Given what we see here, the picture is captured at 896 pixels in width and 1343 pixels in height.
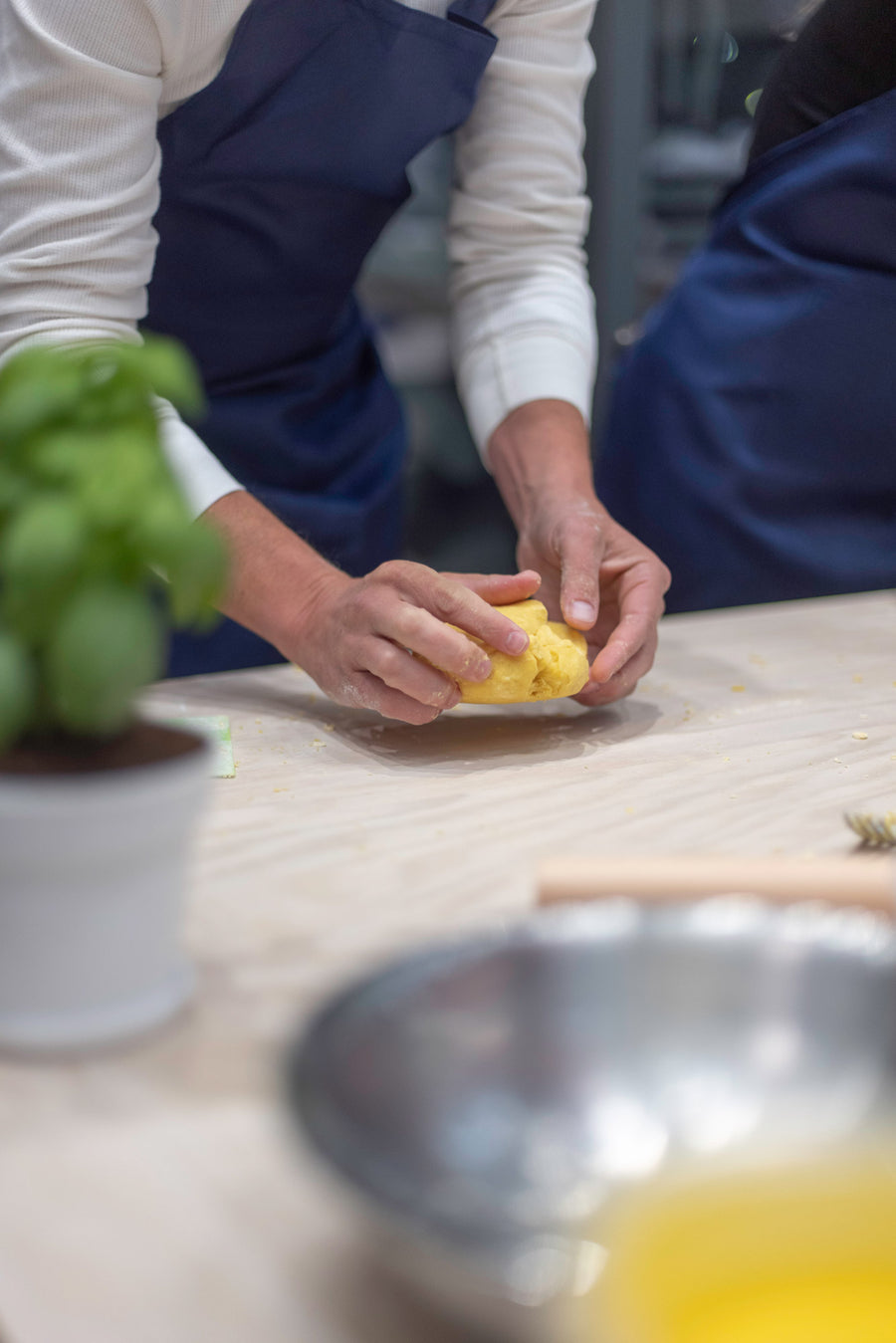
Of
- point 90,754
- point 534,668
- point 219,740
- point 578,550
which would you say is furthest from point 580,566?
point 90,754

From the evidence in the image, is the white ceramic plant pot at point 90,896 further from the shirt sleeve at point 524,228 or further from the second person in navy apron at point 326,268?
the shirt sleeve at point 524,228

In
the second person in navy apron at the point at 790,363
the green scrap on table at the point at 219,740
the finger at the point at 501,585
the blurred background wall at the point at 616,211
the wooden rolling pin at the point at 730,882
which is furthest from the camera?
the blurred background wall at the point at 616,211

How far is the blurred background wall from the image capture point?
251 cm

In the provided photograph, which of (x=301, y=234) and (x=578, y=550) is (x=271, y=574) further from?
(x=301, y=234)

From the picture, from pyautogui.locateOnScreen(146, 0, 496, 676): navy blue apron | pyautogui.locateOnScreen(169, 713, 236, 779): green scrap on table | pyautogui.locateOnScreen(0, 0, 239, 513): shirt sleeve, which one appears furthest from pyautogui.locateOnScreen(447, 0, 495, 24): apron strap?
pyautogui.locateOnScreen(169, 713, 236, 779): green scrap on table

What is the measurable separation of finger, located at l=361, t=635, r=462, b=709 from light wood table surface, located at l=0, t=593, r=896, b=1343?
5 centimetres

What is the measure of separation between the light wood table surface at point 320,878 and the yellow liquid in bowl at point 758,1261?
70 mm

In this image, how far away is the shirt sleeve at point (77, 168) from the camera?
3.23 ft

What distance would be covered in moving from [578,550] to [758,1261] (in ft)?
2.60

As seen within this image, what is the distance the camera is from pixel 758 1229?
14.2 inches

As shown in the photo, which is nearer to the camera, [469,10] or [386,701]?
[386,701]

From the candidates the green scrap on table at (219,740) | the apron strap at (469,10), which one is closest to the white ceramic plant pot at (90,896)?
the green scrap on table at (219,740)

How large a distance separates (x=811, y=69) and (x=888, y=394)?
0.41m

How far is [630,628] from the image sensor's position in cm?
104
